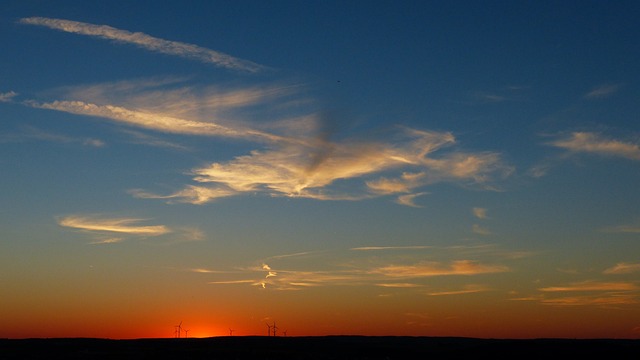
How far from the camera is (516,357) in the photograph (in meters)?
198

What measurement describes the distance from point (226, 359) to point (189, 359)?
34.2ft

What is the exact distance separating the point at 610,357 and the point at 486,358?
3278cm

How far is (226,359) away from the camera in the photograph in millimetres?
199375

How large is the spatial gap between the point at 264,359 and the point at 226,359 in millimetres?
10636

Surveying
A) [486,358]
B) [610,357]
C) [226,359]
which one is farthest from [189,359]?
[610,357]

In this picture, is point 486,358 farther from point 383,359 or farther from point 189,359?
point 189,359

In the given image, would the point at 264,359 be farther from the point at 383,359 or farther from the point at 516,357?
the point at 516,357

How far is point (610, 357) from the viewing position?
193625mm

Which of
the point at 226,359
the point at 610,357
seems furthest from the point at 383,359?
the point at 610,357

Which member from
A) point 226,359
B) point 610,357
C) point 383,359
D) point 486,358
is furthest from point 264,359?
point 610,357

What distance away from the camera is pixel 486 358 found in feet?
652

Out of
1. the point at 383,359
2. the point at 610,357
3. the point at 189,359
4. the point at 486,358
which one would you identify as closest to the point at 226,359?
the point at 189,359

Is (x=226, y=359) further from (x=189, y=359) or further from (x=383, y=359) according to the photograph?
(x=383, y=359)

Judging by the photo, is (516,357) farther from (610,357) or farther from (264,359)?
(264,359)
